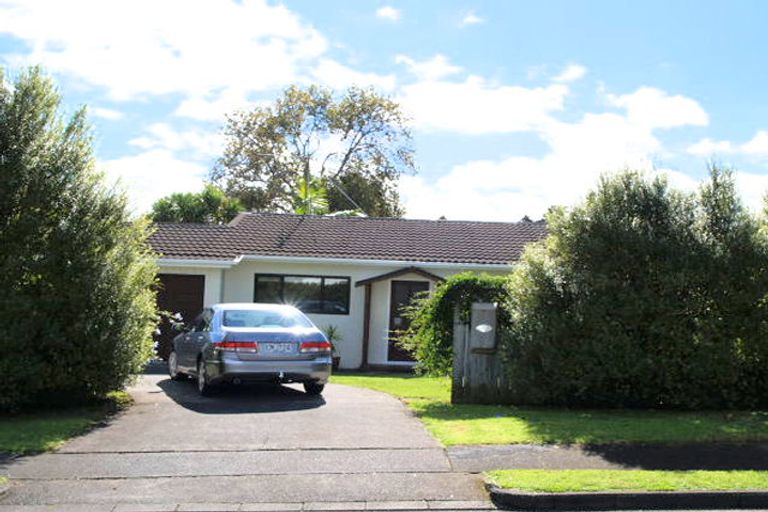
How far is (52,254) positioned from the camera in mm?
9938

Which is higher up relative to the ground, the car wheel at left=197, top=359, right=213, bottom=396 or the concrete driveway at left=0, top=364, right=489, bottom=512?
the car wheel at left=197, top=359, right=213, bottom=396

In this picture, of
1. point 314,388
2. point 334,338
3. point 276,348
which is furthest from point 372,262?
point 276,348

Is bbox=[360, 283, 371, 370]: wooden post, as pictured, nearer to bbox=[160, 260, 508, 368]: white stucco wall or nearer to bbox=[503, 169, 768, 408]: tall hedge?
bbox=[160, 260, 508, 368]: white stucco wall

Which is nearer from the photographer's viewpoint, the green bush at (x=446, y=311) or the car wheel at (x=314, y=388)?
the green bush at (x=446, y=311)

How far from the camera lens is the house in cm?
1950

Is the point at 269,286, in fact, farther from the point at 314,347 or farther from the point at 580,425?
the point at 580,425

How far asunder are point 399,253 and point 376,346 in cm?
261

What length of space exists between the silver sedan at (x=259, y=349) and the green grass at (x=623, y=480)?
4847 mm

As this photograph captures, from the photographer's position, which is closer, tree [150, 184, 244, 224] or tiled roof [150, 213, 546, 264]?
tiled roof [150, 213, 546, 264]

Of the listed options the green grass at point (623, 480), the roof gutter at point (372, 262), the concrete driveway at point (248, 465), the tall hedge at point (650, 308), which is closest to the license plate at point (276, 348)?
the concrete driveway at point (248, 465)

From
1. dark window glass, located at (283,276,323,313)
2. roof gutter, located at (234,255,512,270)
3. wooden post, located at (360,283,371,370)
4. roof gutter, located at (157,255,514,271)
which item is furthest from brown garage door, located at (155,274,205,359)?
wooden post, located at (360,283,371,370)

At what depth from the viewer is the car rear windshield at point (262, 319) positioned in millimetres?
11461

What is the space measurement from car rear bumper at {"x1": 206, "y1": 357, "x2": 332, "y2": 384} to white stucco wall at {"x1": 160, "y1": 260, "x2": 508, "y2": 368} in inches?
332

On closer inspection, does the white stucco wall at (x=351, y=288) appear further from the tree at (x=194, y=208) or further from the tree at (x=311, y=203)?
the tree at (x=194, y=208)
